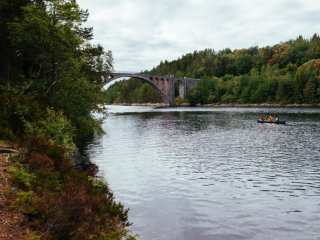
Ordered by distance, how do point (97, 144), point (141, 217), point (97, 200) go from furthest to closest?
point (97, 144)
point (141, 217)
point (97, 200)

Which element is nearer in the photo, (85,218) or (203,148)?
(85,218)

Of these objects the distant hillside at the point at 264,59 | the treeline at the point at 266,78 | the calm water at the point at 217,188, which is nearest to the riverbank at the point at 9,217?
the calm water at the point at 217,188

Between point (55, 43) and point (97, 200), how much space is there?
17537mm

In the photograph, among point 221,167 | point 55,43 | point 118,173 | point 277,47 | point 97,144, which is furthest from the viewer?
point 277,47

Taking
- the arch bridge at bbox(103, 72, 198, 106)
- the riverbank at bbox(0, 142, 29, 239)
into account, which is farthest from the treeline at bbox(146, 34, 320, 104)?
the riverbank at bbox(0, 142, 29, 239)

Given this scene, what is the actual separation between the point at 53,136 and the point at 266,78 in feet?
441

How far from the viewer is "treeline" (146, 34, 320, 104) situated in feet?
385

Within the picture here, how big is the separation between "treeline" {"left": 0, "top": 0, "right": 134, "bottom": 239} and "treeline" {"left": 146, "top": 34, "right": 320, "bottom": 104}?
10250 centimetres

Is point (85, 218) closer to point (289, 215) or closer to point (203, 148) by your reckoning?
point (289, 215)

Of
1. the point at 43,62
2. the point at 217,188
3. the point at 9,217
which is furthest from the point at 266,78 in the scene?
the point at 9,217

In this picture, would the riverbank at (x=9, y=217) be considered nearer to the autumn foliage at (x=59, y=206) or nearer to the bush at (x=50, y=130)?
the autumn foliage at (x=59, y=206)

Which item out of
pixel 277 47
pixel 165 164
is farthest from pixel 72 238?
pixel 277 47

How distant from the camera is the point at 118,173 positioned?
17.6m

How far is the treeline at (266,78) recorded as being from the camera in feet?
385
